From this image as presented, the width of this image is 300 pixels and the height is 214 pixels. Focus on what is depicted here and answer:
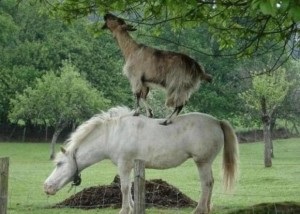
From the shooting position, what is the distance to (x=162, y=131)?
26.1 feet

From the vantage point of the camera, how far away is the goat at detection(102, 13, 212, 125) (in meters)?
7.43

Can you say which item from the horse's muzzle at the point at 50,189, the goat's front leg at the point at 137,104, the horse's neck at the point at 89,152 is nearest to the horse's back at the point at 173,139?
the goat's front leg at the point at 137,104

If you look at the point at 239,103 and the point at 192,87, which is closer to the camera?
the point at 192,87

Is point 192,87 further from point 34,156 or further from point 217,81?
point 217,81

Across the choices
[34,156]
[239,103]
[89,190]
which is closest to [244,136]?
[239,103]

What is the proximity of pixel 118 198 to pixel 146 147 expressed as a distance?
12.8 ft

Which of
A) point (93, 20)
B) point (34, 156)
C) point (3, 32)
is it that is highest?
point (3, 32)

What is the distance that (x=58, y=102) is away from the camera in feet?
154

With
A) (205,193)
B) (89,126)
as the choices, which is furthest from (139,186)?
(89,126)

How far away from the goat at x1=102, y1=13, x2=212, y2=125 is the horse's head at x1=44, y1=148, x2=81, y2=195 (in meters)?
1.34

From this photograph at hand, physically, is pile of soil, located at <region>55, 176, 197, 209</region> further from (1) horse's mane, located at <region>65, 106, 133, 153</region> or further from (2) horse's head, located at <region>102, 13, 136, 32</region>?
(2) horse's head, located at <region>102, 13, 136, 32</region>

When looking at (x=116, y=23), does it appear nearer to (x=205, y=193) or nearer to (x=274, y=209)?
(x=205, y=193)

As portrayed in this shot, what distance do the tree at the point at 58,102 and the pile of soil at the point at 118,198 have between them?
34544 mm

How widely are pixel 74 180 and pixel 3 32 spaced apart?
178 ft
